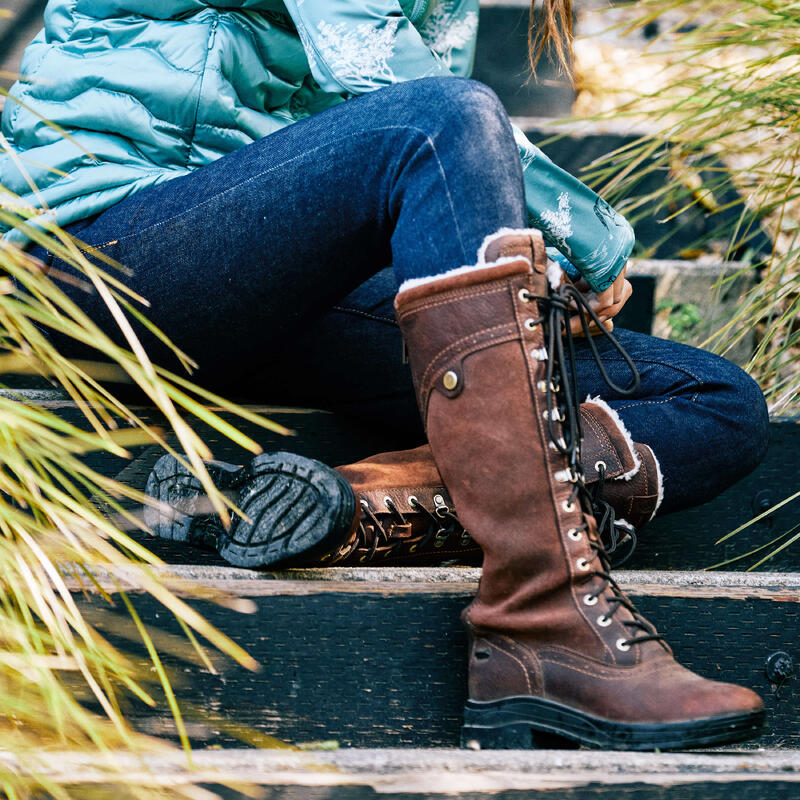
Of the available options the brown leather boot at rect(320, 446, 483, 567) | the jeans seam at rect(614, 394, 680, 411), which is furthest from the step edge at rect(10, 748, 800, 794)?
the jeans seam at rect(614, 394, 680, 411)

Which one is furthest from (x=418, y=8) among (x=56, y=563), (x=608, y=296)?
(x=56, y=563)

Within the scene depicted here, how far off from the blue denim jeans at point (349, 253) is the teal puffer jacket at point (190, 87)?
0.06 meters

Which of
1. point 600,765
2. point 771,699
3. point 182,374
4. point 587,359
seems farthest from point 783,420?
point 182,374

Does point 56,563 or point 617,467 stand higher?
point 56,563

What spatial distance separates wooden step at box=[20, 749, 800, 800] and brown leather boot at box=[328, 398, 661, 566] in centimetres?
26

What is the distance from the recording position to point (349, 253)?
914 mm

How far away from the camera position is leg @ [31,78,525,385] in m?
0.82

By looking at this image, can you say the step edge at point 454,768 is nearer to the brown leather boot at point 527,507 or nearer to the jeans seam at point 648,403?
the brown leather boot at point 527,507

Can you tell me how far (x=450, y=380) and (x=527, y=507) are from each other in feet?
0.46

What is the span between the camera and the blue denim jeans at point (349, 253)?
2.72 ft

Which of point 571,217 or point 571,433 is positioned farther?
point 571,217

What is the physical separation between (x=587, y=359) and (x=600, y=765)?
22.4 inches

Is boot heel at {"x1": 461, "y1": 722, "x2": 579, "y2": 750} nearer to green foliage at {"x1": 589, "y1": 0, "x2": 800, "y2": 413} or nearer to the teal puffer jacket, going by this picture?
the teal puffer jacket

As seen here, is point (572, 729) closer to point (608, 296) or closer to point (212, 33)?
point (608, 296)
